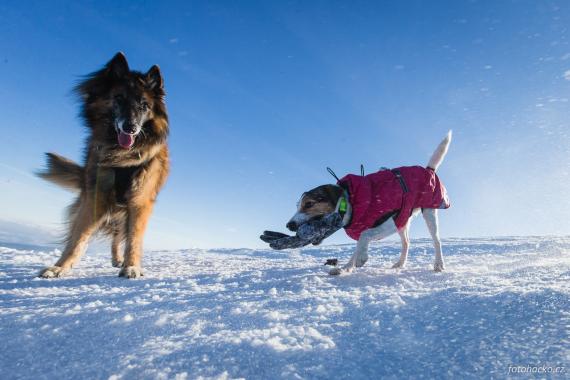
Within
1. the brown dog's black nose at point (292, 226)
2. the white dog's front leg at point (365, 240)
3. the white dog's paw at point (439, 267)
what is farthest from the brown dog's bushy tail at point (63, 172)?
the white dog's paw at point (439, 267)

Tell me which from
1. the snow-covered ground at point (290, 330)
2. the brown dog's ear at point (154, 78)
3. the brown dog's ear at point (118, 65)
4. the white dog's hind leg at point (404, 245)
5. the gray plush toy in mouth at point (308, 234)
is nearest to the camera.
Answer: the snow-covered ground at point (290, 330)

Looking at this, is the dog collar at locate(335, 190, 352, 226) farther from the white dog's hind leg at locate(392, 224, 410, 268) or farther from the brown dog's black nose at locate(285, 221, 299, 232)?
the white dog's hind leg at locate(392, 224, 410, 268)

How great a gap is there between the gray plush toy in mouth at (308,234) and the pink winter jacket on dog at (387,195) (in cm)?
24

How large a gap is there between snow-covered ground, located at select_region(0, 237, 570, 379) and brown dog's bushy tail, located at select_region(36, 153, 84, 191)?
7.57 ft

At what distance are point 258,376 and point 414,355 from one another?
69 cm

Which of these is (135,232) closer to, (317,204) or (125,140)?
(125,140)

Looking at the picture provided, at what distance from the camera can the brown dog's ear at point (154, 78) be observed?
14.5ft

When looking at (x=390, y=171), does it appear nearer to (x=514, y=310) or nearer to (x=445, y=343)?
(x=514, y=310)

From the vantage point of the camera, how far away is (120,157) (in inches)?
158

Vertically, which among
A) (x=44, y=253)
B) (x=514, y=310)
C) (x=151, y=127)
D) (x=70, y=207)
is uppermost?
(x=151, y=127)

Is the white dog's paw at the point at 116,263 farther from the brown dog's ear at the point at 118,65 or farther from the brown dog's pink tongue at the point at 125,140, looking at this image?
the brown dog's ear at the point at 118,65

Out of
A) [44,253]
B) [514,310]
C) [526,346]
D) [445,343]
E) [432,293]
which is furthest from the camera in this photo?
[44,253]

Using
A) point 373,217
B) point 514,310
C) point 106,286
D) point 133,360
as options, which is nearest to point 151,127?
point 106,286

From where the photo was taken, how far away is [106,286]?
3.05m
